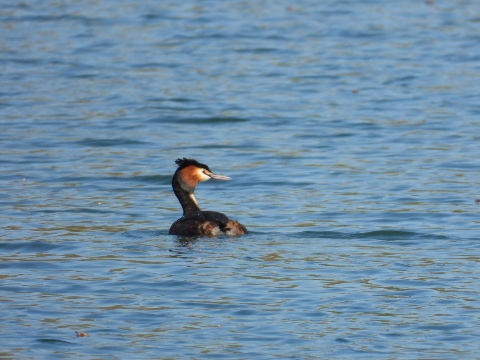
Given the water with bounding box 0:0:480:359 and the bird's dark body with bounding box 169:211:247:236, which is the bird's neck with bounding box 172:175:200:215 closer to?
the water with bounding box 0:0:480:359

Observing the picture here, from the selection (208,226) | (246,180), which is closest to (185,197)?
(208,226)

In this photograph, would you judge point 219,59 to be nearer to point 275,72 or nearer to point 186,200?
point 275,72

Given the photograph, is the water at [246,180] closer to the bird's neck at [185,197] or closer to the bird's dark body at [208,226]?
the bird's dark body at [208,226]

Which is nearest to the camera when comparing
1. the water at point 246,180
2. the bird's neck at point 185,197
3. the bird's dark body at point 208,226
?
the water at point 246,180

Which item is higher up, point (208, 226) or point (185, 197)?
point (185, 197)

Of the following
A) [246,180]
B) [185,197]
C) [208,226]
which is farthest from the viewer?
[246,180]

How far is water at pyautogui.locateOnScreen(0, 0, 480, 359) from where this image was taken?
8.36 metres

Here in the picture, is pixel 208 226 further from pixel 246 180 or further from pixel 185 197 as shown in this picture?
pixel 246 180

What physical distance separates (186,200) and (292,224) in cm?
117

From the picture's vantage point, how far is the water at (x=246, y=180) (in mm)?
8359

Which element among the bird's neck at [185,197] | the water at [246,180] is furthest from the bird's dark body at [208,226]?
the bird's neck at [185,197]

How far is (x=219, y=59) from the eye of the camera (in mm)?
24844

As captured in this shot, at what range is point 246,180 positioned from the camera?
1473 cm

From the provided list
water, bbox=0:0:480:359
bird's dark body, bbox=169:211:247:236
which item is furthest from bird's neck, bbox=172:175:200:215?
bird's dark body, bbox=169:211:247:236
